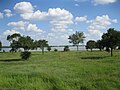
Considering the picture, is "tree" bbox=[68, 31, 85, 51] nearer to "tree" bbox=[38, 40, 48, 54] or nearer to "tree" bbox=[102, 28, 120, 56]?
"tree" bbox=[38, 40, 48, 54]

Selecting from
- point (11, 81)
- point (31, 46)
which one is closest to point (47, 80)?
point (11, 81)

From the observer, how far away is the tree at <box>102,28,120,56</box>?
59.6m

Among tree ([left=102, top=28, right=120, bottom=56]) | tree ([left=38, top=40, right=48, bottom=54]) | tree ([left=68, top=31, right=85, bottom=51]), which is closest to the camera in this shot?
tree ([left=102, top=28, right=120, bottom=56])

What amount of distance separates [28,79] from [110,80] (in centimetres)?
476

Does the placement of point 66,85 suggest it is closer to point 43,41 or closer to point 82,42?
point 43,41

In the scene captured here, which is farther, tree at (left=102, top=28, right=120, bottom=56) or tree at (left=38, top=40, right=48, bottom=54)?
tree at (left=38, top=40, right=48, bottom=54)

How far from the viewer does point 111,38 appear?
6028cm

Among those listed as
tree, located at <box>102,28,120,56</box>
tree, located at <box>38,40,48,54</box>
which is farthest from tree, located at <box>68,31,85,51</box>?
tree, located at <box>102,28,120,56</box>

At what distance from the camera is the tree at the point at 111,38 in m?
59.6

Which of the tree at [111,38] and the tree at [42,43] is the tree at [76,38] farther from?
the tree at [111,38]

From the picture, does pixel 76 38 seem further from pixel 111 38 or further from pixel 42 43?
pixel 111 38

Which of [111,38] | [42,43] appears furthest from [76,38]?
[111,38]

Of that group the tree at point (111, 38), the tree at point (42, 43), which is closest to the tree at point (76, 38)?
the tree at point (42, 43)

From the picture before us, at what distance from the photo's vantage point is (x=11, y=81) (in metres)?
15.4
